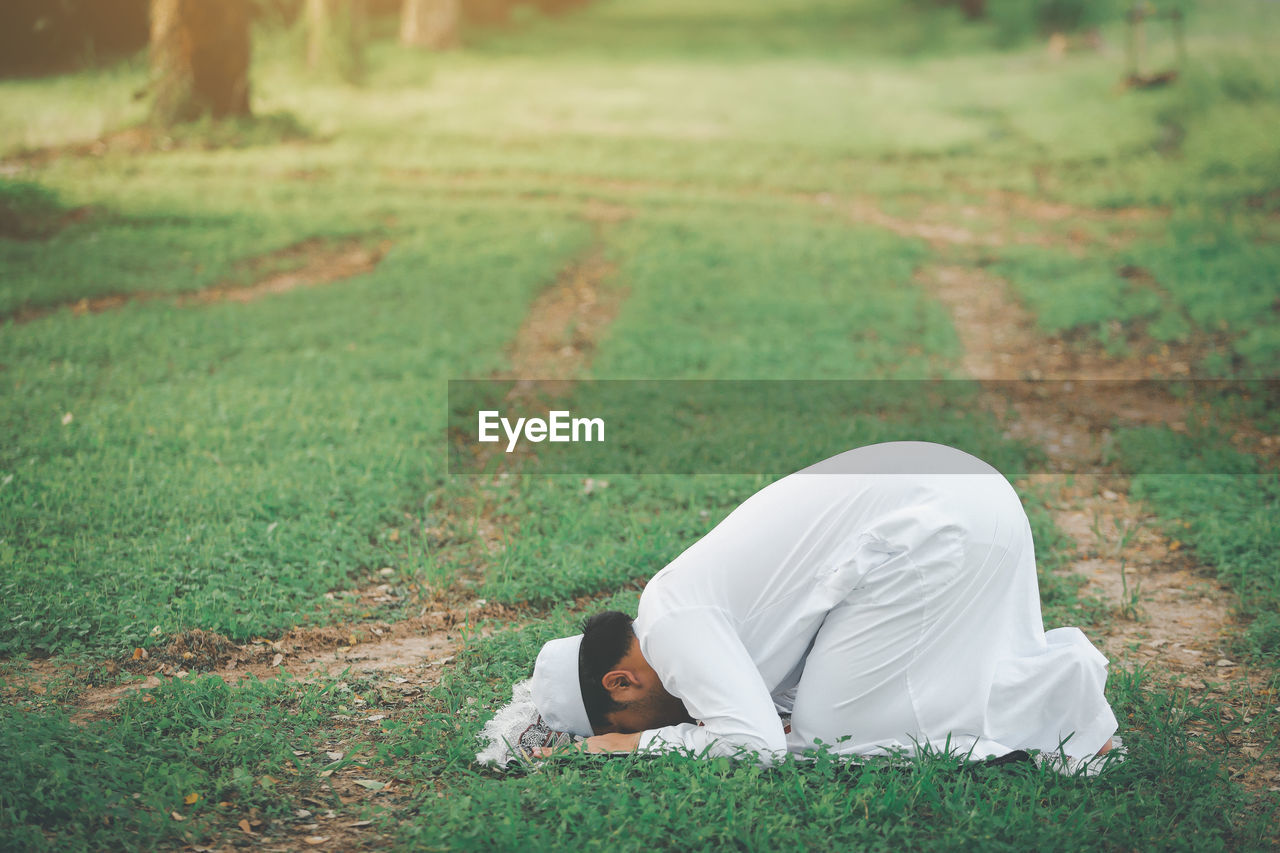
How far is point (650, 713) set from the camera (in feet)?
12.6

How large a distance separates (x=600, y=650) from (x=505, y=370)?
6296mm

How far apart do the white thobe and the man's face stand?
0.07 metres

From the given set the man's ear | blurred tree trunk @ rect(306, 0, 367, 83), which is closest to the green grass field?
the man's ear

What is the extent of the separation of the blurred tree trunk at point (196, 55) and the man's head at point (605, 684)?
14.5m

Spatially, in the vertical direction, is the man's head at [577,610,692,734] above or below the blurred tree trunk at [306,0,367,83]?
below

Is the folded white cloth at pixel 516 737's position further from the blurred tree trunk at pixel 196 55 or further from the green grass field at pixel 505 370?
the blurred tree trunk at pixel 196 55

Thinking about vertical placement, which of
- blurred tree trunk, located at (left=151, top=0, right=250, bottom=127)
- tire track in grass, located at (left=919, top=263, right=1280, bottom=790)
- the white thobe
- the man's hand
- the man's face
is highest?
blurred tree trunk, located at (left=151, top=0, right=250, bottom=127)

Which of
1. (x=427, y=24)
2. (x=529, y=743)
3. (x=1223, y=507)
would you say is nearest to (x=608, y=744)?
(x=529, y=743)

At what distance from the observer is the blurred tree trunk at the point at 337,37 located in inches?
762

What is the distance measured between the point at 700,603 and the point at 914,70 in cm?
2482

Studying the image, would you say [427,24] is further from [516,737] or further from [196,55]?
[516,737]

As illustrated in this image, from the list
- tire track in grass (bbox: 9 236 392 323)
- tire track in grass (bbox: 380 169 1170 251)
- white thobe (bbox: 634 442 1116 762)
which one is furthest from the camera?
tire track in grass (bbox: 380 169 1170 251)

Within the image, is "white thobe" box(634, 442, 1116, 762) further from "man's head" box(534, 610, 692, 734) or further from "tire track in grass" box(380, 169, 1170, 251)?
"tire track in grass" box(380, 169, 1170, 251)

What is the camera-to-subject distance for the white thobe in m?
3.57
